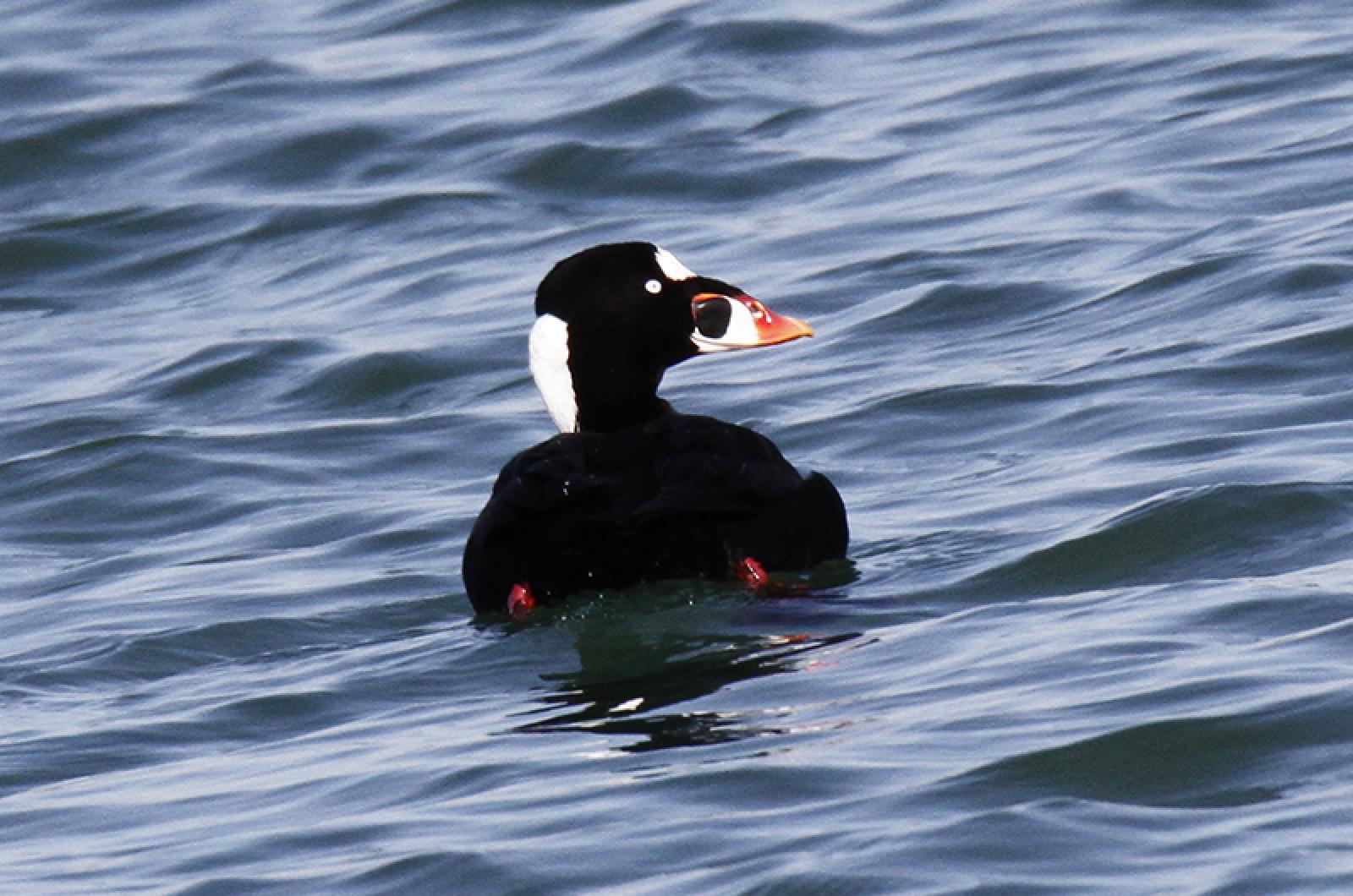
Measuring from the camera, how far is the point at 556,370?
647 cm

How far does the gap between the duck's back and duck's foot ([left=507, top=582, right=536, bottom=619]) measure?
0.03 metres

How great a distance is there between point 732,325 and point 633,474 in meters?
0.93

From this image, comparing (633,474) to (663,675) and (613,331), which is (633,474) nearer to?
(663,675)

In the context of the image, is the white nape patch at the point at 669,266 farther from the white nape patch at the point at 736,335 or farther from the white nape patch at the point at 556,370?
the white nape patch at the point at 556,370

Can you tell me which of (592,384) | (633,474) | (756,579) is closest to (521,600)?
(633,474)

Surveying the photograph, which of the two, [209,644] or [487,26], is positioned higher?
[487,26]

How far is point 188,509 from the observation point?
28.4 ft

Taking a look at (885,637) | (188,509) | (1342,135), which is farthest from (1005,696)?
(1342,135)

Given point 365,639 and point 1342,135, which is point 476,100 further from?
point 365,639

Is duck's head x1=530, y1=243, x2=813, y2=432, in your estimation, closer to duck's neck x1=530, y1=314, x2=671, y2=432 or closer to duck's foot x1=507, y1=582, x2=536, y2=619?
duck's neck x1=530, y1=314, x2=671, y2=432

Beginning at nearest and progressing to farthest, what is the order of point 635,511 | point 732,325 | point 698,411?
point 635,511
point 732,325
point 698,411

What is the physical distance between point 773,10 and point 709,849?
38.1 feet

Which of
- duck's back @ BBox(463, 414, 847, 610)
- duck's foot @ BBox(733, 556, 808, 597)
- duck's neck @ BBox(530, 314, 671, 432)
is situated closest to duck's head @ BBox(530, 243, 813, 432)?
duck's neck @ BBox(530, 314, 671, 432)

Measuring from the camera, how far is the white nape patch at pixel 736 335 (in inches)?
263
